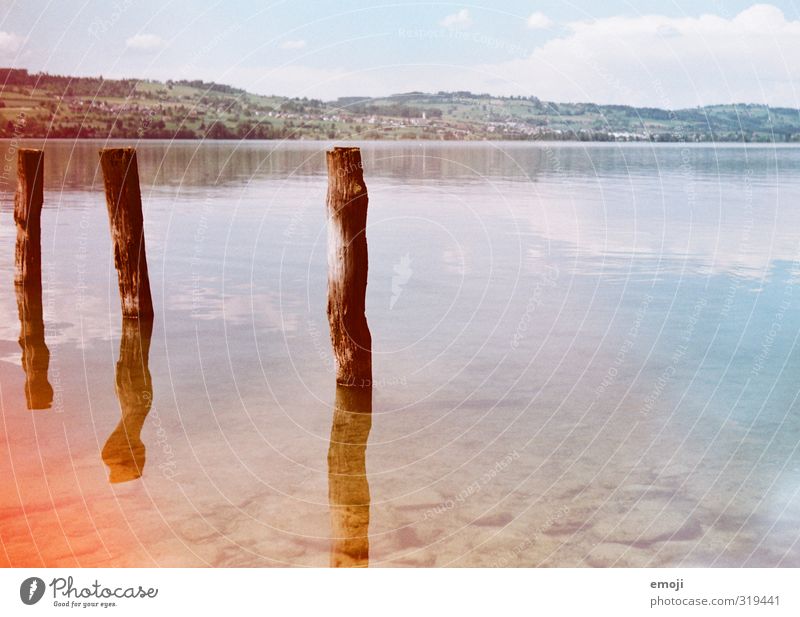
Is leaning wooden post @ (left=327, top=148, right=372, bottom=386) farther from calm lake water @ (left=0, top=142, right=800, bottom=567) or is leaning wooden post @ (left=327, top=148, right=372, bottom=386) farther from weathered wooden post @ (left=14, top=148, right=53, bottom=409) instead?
weathered wooden post @ (left=14, top=148, right=53, bottom=409)

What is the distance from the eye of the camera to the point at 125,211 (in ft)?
38.4

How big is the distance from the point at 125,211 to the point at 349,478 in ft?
18.6

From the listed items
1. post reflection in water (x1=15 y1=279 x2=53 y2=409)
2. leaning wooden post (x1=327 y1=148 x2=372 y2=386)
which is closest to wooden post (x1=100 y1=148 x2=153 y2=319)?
post reflection in water (x1=15 y1=279 x2=53 y2=409)

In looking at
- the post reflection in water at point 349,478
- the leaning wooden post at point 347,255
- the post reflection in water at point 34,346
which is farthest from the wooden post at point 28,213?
the post reflection in water at point 349,478

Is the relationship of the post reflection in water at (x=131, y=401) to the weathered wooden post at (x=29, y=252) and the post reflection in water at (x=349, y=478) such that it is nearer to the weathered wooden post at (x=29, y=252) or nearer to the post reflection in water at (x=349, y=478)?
the weathered wooden post at (x=29, y=252)

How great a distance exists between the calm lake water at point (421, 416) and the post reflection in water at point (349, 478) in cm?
3

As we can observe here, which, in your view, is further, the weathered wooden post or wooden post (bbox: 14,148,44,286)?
wooden post (bbox: 14,148,44,286)

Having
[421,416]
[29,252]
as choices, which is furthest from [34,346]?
[421,416]

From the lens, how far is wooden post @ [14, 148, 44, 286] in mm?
13211

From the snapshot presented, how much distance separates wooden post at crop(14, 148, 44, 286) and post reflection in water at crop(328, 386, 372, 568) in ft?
20.7

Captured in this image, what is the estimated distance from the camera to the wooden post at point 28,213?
43.3 feet

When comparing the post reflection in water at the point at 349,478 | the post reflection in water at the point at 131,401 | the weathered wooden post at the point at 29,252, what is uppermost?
the weathered wooden post at the point at 29,252

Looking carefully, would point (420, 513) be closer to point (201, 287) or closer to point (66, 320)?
point (66, 320)

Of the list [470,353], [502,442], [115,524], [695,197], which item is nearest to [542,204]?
[695,197]
